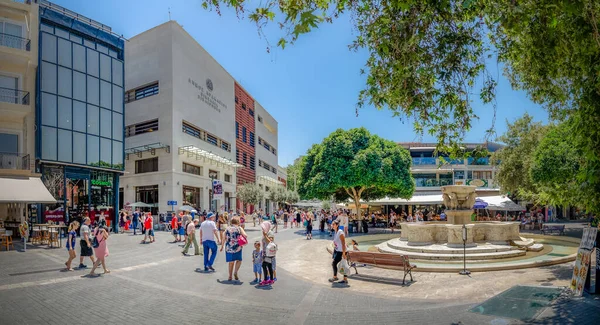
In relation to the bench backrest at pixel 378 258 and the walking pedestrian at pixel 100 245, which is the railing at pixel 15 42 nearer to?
the walking pedestrian at pixel 100 245

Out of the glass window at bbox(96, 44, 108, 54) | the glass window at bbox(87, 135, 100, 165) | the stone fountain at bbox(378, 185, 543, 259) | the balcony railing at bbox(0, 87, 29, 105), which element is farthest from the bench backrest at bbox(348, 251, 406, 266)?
the glass window at bbox(96, 44, 108, 54)

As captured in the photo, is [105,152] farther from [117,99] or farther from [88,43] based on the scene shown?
[88,43]

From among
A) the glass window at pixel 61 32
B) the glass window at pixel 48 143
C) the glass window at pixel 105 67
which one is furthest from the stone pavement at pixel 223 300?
the glass window at pixel 105 67

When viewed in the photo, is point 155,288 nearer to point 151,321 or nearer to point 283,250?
point 151,321

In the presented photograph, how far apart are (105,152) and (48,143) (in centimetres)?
417

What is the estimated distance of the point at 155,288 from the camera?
340 inches

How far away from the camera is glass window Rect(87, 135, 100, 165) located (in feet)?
78.3

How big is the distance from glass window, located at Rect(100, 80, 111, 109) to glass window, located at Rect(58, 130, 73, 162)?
11.6ft

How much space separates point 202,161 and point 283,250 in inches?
895

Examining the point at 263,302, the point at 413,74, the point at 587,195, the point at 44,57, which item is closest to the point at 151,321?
the point at 263,302

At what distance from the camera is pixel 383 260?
1002cm

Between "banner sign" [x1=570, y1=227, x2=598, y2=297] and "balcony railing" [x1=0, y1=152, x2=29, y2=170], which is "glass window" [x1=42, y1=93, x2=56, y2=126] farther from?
"banner sign" [x1=570, y1=227, x2=598, y2=297]

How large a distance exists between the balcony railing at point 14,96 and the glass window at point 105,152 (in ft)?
17.7

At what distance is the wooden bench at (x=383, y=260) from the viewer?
9.32 metres
